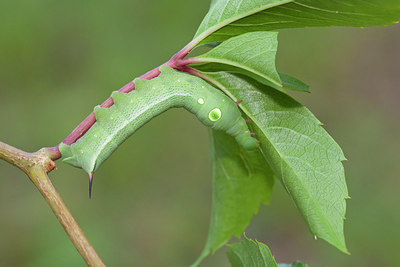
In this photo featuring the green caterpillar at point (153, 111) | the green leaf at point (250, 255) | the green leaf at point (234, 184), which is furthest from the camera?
the green leaf at point (234, 184)

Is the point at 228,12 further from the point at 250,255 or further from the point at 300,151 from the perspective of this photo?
the point at 250,255

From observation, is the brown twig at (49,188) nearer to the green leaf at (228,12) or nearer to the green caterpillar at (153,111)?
the green caterpillar at (153,111)

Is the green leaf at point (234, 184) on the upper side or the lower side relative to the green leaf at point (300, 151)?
lower

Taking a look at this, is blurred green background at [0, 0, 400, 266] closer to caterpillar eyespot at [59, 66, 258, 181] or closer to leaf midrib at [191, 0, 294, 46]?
caterpillar eyespot at [59, 66, 258, 181]

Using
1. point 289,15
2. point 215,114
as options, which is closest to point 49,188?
point 215,114

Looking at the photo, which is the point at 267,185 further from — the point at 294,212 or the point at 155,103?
the point at 294,212

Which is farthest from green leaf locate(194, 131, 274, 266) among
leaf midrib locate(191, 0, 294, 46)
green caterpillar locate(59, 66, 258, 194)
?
leaf midrib locate(191, 0, 294, 46)

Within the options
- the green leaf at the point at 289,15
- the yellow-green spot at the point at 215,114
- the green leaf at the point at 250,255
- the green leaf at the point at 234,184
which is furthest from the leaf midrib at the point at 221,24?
the green leaf at the point at 250,255
